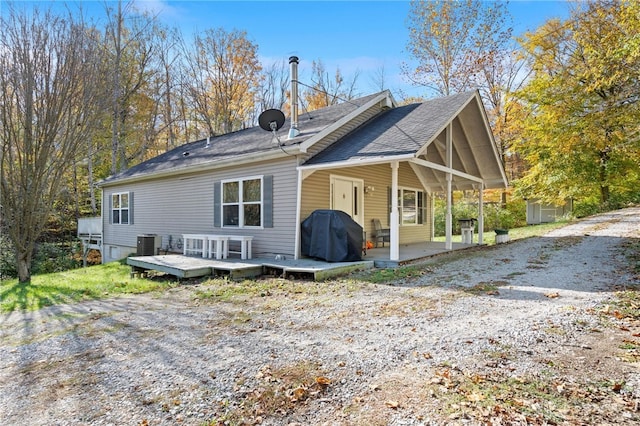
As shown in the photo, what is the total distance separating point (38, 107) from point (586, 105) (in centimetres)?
1417

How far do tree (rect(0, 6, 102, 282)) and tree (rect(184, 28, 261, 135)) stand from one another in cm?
1535

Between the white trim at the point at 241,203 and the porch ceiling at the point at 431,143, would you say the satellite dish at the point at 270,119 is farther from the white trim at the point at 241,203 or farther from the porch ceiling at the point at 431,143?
the porch ceiling at the point at 431,143

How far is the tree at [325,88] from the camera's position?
25.3 metres

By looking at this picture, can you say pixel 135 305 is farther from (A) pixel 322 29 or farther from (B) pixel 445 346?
(A) pixel 322 29

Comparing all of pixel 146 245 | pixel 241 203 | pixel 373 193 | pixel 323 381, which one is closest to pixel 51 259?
pixel 146 245

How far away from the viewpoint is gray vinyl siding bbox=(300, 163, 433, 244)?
8.91 meters

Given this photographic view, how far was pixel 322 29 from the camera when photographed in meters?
14.4

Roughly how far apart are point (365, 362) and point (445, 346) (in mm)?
814

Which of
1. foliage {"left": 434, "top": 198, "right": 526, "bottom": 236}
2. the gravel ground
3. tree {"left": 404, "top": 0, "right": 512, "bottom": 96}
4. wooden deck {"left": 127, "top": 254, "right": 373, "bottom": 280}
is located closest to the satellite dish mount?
wooden deck {"left": 127, "top": 254, "right": 373, "bottom": 280}

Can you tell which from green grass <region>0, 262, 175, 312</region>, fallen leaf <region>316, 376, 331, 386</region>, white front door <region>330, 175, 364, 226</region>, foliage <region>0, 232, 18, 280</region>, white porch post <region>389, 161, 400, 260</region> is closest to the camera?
fallen leaf <region>316, 376, 331, 386</region>

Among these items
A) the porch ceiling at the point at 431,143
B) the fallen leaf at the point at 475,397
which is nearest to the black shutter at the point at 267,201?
the porch ceiling at the point at 431,143

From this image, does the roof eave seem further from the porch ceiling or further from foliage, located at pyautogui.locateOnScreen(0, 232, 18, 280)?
foliage, located at pyautogui.locateOnScreen(0, 232, 18, 280)

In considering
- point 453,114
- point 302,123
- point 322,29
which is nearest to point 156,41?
point 322,29

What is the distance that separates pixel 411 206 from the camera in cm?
1309
